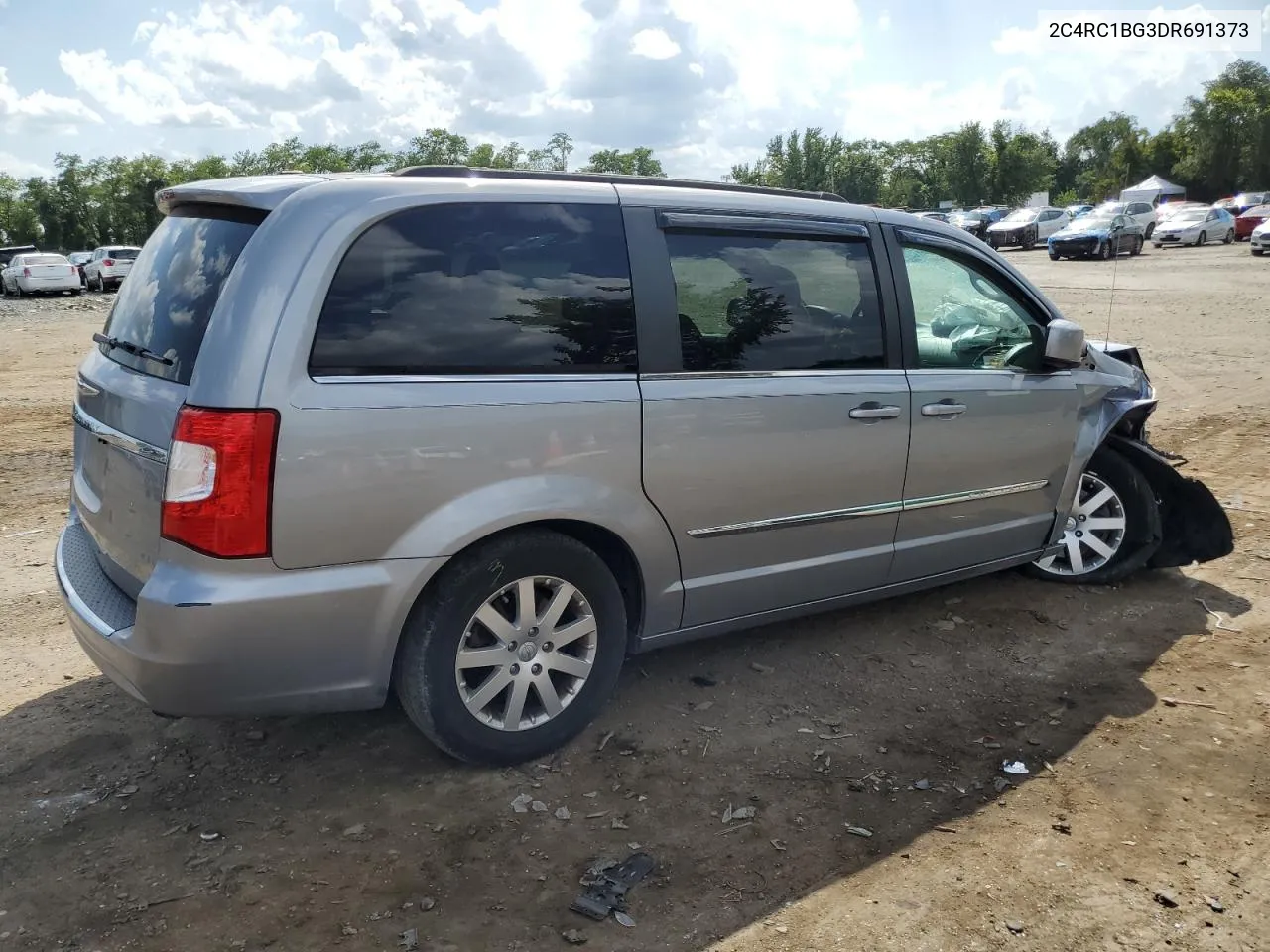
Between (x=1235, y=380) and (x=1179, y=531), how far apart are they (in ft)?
21.5

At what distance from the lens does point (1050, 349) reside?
A: 4.62 m

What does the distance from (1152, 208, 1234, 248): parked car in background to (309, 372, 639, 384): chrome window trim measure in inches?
1709

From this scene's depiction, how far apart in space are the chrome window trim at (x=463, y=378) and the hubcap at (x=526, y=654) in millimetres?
652

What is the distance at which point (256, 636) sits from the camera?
9.72 feet

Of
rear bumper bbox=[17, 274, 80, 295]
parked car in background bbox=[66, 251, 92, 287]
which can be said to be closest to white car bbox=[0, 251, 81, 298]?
rear bumper bbox=[17, 274, 80, 295]

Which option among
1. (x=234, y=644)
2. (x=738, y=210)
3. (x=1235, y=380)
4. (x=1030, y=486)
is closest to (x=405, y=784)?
(x=234, y=644)

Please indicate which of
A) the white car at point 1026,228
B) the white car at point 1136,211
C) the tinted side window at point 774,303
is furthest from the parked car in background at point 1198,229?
the tinted side window at point 774,303

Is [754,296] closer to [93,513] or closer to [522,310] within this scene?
[522,310]

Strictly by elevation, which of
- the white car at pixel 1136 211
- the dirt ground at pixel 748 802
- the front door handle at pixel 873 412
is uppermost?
the white car at pixel 1136 211

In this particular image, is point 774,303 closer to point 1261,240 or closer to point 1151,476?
point 1151,476

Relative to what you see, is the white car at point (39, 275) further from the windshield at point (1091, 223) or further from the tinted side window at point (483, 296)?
the tinted side window at point (483, 296)

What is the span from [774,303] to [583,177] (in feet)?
2.85

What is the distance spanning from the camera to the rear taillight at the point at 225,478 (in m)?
2.86

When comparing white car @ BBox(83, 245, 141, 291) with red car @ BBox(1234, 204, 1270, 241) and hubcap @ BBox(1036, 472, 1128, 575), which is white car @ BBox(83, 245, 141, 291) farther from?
red car @ BBox(1234, 204, 1270, 241)
